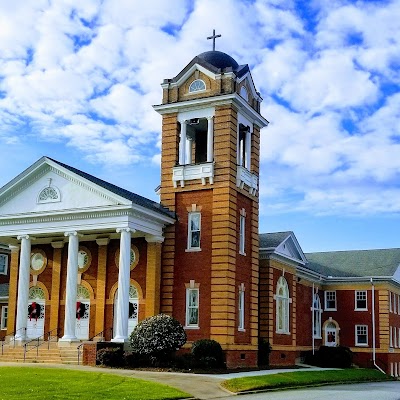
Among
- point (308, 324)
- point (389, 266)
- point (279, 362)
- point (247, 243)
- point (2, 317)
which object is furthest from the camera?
point (389, 266)

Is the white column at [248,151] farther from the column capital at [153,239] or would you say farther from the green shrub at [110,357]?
the green shrub at [110,357]

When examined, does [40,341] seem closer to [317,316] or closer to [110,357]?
[110,357]

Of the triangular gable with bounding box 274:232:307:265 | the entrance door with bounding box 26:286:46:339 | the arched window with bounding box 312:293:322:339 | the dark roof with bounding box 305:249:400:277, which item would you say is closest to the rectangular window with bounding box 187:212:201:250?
the triangular gable with bounding box 274:232:307:265

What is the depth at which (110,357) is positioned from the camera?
34.1 m

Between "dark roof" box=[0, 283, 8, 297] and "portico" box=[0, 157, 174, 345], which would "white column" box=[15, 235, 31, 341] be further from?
"dark roof" box=[0, 283, 8, 297]

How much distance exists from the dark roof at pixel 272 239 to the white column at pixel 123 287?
36.5 ft

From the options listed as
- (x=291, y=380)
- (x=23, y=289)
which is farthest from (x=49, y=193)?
(x=291, y=380)

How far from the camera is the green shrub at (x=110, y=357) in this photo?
1339 inches

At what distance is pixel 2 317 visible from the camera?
51.3m

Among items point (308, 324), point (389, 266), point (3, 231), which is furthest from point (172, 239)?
point (389, 266)

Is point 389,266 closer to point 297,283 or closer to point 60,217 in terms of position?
point 297,283

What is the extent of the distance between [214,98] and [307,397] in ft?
64.2

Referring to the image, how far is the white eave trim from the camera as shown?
40.4 m

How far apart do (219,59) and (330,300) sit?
25553mm
